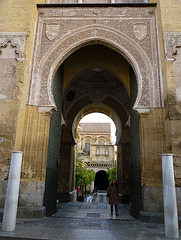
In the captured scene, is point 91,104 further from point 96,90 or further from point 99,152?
point 99,152

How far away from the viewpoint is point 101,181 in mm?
32969

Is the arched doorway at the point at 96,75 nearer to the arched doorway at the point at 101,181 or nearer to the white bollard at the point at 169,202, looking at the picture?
the white bollard at the point at 169,202

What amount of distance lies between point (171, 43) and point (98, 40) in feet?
6.93

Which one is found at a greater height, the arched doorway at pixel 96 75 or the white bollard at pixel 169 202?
the arched doorway at pixel 96 75

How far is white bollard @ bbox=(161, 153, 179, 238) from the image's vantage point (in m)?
3.63

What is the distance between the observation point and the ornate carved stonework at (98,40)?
225 inches

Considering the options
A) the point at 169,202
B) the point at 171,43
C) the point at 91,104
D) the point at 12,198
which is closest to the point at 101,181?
the point at 91,104

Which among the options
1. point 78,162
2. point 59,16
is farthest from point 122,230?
point 78,162

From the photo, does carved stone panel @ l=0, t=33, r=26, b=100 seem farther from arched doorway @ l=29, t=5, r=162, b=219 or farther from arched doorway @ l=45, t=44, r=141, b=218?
arched doorway @ l=45, t=44, r=141, b=218

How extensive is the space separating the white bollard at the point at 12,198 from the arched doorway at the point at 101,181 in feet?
98.6

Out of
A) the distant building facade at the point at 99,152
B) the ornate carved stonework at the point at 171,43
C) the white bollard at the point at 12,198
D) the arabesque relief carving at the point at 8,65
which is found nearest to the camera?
the white bollard at the point at 12,198

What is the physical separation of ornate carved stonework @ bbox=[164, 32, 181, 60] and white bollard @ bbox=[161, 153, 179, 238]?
9.82ft

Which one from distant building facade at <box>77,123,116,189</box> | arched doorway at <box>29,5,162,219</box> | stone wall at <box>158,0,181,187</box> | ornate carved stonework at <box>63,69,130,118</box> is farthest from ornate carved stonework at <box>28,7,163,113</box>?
distant building facade at <box>77,123,116,189</box>

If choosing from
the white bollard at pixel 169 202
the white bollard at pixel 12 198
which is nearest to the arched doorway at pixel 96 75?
the white bollard at pixel 169 202
